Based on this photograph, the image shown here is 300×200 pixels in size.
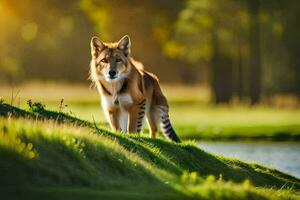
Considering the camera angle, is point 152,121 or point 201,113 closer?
point 152,121

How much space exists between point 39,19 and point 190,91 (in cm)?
1162

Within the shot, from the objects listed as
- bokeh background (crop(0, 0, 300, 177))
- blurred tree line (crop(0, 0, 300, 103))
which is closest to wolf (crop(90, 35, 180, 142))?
bokeh background (crop(0, 0, 300, 177))

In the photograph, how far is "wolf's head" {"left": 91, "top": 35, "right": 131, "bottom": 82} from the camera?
21.6m

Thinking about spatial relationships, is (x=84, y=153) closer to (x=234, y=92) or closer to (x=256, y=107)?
(x=256, y=107)

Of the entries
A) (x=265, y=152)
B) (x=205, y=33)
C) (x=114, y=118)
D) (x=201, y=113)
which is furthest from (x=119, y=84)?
(x=205, y=33)

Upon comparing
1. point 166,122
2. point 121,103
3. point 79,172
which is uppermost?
point 121,103

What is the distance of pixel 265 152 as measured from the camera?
105ft

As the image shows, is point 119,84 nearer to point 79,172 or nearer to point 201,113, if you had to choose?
point 79,172

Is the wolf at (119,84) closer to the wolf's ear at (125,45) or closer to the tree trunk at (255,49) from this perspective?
the wolf's ear at (125,45)

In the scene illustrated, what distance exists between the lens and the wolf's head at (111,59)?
71.0ft

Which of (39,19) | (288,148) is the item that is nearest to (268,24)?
(39,19)

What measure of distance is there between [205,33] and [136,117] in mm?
44426

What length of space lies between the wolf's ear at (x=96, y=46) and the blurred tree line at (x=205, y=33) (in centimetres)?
4123

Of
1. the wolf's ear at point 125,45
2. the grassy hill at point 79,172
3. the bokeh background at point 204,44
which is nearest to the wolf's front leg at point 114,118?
the wolf's ear at point 125,45
